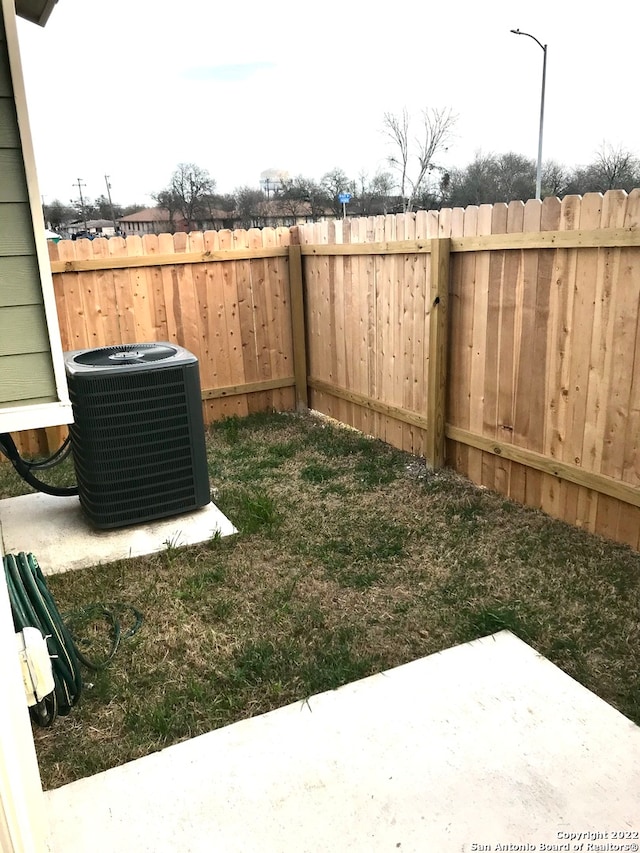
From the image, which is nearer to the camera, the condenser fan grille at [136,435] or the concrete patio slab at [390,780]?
the concrete patio slab at [390,780]

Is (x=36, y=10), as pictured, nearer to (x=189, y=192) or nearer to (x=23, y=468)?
(x=23, y=468)

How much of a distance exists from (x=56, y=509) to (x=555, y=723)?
310cm

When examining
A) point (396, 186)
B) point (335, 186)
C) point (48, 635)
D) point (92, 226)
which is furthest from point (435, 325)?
point (396, 186)

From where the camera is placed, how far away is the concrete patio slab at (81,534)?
325 cm

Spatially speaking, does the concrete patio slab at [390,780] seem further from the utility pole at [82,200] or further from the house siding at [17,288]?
the utility pole at [82,200]

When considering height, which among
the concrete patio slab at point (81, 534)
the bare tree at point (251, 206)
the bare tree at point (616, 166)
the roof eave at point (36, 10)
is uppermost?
the bare tree at point (616, 166)

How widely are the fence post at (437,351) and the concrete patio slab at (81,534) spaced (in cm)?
153

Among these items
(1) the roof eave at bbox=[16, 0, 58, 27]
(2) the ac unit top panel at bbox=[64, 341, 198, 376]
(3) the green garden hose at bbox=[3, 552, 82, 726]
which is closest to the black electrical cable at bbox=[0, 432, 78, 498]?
(2) the ac unit top panel at bbox=[64, 341, 198, 376]

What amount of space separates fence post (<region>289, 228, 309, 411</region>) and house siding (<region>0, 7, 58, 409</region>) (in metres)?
4.29

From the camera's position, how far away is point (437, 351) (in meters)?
4.02

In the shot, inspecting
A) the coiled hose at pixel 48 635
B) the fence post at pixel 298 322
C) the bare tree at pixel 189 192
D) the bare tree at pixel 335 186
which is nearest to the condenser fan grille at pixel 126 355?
the coiled hose at pixel 48 635

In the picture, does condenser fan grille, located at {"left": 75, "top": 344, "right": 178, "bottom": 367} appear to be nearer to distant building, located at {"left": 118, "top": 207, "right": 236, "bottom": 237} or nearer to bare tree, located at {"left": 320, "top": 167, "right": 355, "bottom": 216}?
distant building, located at {"left": 118, "top": 207, "right": 236, "bottom": 237}

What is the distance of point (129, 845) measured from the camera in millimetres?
1592

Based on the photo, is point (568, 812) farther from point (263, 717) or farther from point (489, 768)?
point (263, 717)
